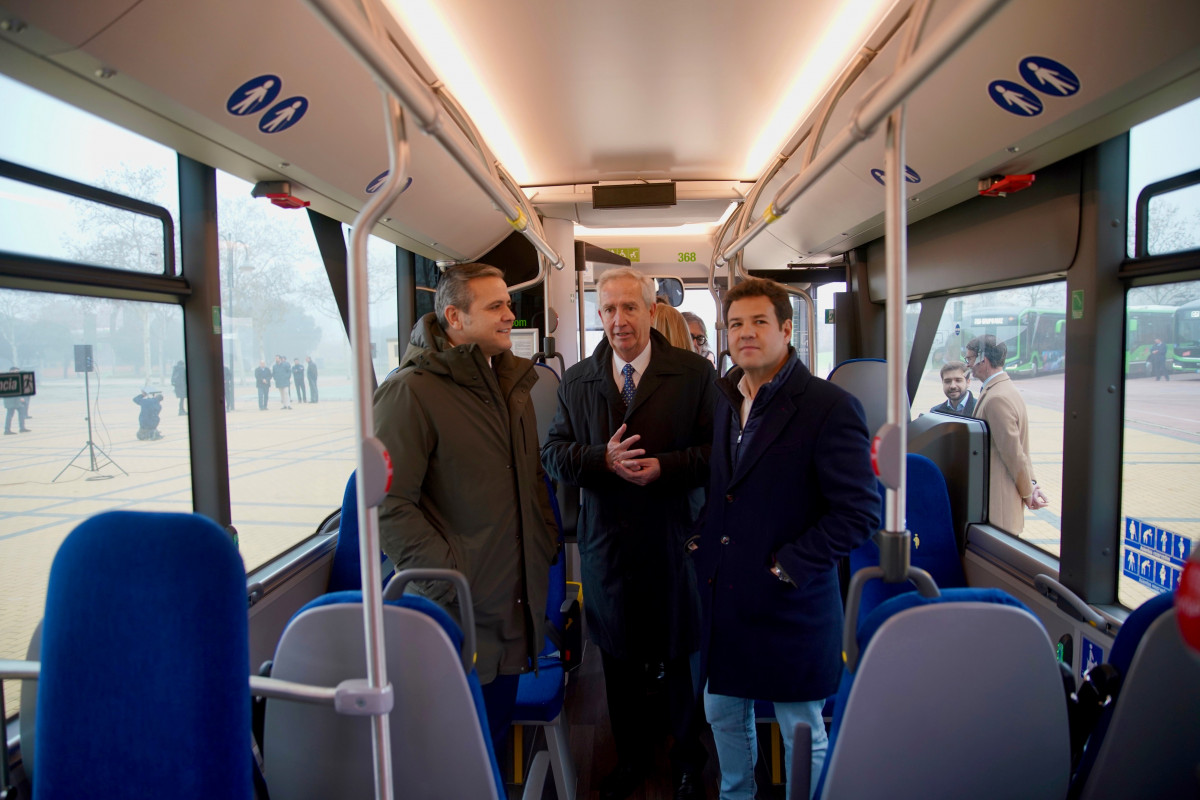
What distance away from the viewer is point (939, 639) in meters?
1.15

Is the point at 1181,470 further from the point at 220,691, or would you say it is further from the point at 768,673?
the point at 220,691

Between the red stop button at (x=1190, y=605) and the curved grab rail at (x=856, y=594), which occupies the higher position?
the red stop button at (x=1190, y=605)

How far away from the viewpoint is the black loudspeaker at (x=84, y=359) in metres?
1.82

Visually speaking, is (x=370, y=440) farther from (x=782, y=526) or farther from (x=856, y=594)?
(x=782, y=526)

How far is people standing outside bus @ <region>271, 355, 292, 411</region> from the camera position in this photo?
9.29 feet

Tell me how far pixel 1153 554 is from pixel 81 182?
3.63m

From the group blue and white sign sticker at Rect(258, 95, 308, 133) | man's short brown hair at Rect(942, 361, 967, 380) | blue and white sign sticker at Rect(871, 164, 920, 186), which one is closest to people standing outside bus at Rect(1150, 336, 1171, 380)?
blue and white sign sticker at Rect(871, 164, 920, 186)

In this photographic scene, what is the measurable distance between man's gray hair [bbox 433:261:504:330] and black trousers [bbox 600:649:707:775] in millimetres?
1465

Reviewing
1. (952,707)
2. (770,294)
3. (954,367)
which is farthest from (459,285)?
(954,367)

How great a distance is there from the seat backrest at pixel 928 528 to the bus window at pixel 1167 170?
109 cm

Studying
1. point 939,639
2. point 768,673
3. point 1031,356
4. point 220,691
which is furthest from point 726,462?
point 1031,356

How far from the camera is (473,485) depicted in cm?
182

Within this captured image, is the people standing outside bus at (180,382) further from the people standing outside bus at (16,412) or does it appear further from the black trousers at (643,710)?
the black trousers at (643,710)

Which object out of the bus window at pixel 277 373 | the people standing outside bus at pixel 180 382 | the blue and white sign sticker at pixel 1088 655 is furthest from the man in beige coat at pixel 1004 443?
the people standing outside bus at pixel 180 382
